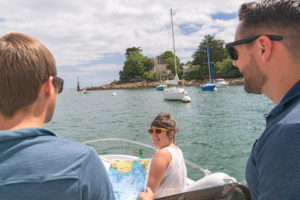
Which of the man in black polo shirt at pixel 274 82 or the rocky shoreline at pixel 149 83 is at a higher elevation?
the rocky shoreline at pixel 149 83

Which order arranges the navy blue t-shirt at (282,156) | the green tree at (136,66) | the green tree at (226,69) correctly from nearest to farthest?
the navy blue t-shirt at (282,156)
the green tree at (226,69)
the green tree at (136,66)

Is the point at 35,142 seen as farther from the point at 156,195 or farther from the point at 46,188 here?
the point at 156,195

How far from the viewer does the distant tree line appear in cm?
6812

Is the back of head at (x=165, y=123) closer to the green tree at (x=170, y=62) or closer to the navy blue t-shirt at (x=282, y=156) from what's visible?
the navy blue t-shirt at (x=282, y=156)

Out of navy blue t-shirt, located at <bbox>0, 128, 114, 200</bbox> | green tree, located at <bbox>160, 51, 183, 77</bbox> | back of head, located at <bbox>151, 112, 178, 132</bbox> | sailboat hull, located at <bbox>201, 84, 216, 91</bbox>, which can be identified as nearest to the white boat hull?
sailboat hull, located at <bbox>201, 84, 216, 91</bbox>

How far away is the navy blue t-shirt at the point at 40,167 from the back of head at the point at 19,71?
131 millimetres

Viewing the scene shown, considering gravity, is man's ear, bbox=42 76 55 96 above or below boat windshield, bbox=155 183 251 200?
above

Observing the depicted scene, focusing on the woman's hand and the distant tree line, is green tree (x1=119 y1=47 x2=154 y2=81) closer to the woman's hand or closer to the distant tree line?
the distant tree line

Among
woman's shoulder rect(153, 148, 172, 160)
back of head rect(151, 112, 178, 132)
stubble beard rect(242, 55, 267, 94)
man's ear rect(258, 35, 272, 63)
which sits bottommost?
woman's shoulder rect(153, 148, 172, 160)

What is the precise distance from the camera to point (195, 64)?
77.2m

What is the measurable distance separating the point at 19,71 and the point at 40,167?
0.38 metres

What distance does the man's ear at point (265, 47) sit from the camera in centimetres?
103

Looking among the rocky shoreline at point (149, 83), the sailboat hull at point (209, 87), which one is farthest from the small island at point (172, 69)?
the sailboat hull at point (209, 87)

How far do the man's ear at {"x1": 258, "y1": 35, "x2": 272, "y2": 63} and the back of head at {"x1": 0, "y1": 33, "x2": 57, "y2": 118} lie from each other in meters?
0.99
